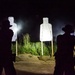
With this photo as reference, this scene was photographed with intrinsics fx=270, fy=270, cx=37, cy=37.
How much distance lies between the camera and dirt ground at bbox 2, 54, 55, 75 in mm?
10398

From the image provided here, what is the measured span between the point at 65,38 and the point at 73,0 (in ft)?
41.0

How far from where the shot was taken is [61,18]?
20062 mm

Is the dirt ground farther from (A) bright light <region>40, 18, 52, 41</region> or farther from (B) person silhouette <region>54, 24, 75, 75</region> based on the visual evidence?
(B) person silhouette <region>54, 24, 75, 75</region>

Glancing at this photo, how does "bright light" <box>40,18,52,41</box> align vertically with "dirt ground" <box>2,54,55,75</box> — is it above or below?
above

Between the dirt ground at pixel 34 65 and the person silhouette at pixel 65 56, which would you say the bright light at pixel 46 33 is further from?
the person silhouette at pixel 65 56

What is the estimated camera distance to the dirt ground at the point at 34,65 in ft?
34.1

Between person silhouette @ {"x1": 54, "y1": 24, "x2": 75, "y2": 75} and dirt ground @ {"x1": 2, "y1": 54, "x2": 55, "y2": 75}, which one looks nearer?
person silhouette @ {"x1": 54, "y1": 24, "x2": 75, "y2": 75}

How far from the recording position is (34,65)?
39.9 feet


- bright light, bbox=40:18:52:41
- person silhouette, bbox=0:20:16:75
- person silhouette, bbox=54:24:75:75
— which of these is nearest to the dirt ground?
bright light, bbox=40:18:52:41

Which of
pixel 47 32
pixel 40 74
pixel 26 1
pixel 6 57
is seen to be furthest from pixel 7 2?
pixel 6 57

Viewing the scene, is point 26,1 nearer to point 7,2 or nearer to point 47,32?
point 7,2

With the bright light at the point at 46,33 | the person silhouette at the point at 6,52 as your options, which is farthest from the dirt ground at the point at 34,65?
the person silhouette at the point at 6,52

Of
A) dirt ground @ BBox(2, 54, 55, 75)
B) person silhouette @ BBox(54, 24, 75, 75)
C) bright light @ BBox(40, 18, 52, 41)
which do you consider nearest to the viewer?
person silhouette @ BBox(54, 24, 75, 75)

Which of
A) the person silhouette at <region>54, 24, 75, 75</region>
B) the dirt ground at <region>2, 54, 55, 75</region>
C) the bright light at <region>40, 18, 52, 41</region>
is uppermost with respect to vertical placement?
the bright light at <region>40, 18, 52, 41</region>
